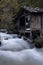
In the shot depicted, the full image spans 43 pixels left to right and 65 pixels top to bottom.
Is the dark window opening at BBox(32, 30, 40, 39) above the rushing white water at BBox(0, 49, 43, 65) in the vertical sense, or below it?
above

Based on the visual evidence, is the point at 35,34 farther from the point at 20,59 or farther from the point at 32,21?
the point at 20,59

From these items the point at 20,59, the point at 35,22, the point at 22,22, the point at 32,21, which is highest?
the point at 32,21

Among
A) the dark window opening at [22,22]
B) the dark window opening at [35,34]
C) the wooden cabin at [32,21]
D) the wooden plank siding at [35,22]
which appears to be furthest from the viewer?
the dark window opening at [22,22]

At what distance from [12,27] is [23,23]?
3.93 m

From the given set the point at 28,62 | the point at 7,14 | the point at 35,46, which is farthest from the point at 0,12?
the point at 28,62

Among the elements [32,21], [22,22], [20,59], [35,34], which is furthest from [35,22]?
[20,59]

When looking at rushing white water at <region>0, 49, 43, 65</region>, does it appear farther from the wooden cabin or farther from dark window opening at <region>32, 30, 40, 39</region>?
the wooden cabin

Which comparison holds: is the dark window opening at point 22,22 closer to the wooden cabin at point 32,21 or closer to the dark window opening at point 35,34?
the wooden cabin at point 32,21

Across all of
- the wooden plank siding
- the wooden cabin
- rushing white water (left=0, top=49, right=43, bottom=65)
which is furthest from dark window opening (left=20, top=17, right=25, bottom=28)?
rushing white water (left=0, top=49, right=43, bottom=65)

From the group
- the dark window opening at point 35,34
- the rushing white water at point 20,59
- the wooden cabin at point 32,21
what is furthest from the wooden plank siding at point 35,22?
the rushing white water at point 20,59

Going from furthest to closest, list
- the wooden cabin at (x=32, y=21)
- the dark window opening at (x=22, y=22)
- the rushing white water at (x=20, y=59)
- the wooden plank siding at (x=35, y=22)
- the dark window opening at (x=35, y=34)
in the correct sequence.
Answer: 1. the dark window opening at (x=22, y=22)
2. the wooden plank siding at (x=35, y=22)
3. the wooden cabin at (x=32, y=21)
4. the dark window opening at (x=35, y=34)
5. the rushing white water at (x=20, y=59)

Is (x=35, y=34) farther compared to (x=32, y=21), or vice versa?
(x=32, y=21)

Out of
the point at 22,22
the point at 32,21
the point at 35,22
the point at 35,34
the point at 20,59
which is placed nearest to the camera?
the point at 20,59

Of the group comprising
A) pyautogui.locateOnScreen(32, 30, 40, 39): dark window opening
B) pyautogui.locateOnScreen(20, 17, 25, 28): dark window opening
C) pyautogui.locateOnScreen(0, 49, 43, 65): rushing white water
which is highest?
pyautogui.locateOnScreen(20, 17, 25, 28): dark window opening
